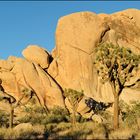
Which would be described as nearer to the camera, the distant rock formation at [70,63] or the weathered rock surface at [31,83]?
the weathered rock surface at [31,83]

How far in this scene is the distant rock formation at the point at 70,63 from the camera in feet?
196

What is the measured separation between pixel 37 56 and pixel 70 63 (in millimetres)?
6185

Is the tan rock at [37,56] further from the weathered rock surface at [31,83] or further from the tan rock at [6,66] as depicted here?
Answer: the tan rock at [6,66]

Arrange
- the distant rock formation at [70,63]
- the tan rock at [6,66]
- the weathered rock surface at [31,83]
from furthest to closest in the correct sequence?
the tan rock at [6,66] < the distant rock formation at [70,63] < the weathered rock surface at [31,83]

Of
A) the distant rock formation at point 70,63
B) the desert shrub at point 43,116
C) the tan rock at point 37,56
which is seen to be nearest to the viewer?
the desert shrub at point 43,116

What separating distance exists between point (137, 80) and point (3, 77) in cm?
2348

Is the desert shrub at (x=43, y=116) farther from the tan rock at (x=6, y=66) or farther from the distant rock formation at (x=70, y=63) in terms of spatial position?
the tan rock at (x=6, y=66)

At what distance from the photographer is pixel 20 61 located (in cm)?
6131

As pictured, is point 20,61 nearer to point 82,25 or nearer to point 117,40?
point 82,25

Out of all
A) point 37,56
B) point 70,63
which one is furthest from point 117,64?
point 37,56

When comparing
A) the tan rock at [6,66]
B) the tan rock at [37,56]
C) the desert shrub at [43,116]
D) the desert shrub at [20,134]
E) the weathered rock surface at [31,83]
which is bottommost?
the desert shrub at [20,134]

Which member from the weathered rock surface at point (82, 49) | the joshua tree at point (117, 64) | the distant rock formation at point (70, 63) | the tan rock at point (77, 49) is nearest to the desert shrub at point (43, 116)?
the distant rock formation at point (70, 63)

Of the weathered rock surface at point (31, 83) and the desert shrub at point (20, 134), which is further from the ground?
the weathered rock surface at point (31, 83)

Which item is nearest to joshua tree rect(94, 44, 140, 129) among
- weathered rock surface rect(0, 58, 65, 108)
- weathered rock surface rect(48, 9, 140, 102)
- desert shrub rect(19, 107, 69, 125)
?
desert shrub rect(19, 107, 69, 125)
